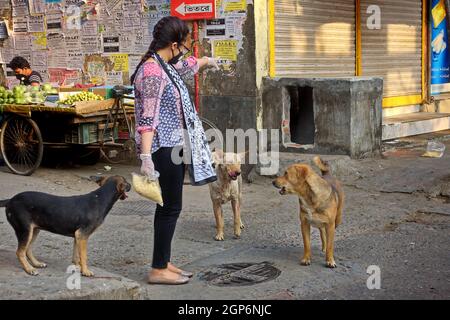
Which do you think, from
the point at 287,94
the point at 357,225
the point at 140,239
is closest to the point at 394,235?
the point at 357,225

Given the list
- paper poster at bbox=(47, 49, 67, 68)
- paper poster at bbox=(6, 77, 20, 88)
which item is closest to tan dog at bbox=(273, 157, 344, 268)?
paper poster at bbox=(47, 49, 67, 68)

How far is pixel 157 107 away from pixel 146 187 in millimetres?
575

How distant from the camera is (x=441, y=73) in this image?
14.7m

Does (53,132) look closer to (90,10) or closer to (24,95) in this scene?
(24,95)

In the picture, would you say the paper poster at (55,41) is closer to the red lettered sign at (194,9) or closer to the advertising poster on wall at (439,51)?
the red lettered sign at (194,9)

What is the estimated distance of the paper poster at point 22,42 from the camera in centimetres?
1230

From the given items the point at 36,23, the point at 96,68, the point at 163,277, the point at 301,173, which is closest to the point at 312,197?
the point at 301,173

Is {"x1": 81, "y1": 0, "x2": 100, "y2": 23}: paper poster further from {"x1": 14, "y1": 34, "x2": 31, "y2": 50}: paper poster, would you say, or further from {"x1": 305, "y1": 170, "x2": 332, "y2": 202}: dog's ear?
{"x1": 305, "y1": 170, "x2": 332, "y2": 202}: dog's ear

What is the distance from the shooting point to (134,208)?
26.6 feet

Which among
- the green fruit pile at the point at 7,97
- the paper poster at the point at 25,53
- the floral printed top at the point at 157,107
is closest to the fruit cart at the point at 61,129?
the green fruit pile at the point at 7,97

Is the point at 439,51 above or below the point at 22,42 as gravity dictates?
below

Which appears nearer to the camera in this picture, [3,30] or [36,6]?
[36,6]
